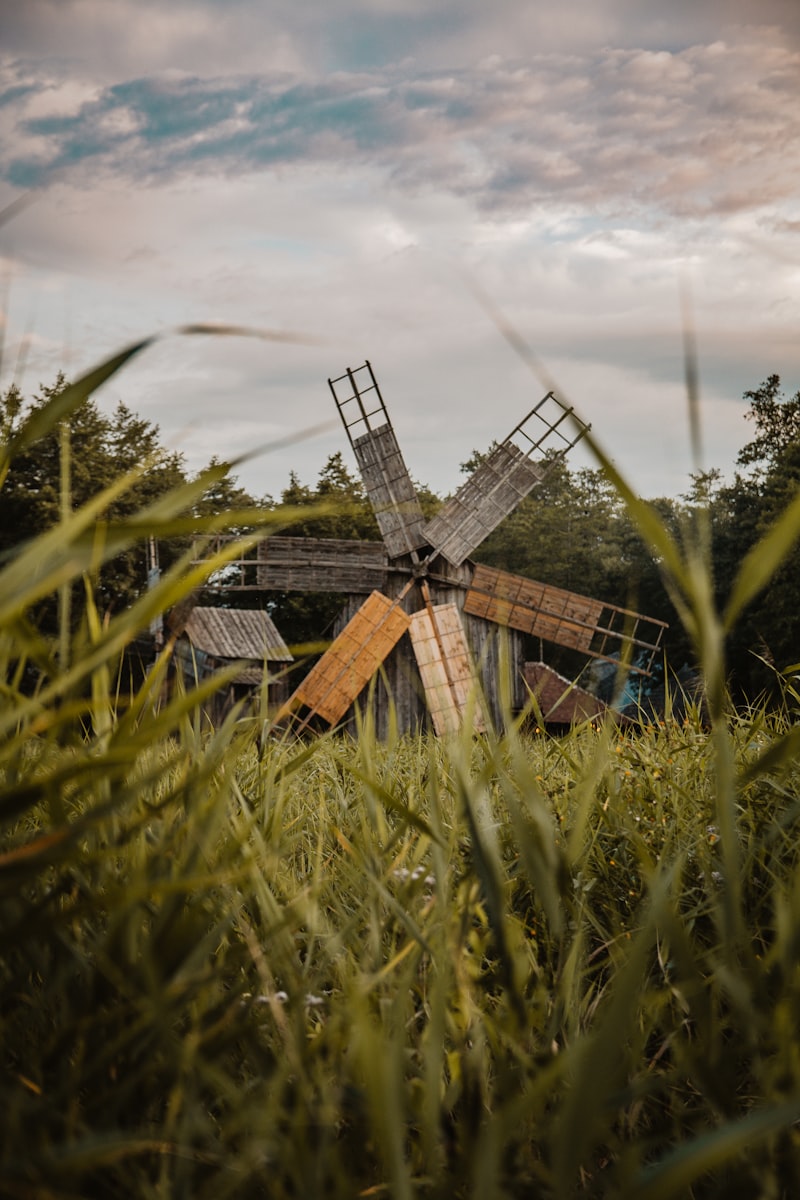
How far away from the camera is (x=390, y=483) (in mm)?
18234

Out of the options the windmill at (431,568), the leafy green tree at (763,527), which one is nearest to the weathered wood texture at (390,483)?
the windmill at (431,568)

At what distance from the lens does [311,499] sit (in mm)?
38156

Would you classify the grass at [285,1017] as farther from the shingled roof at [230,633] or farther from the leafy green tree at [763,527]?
the leafy green tree at [763,527]

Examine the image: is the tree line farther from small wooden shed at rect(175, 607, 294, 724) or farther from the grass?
the grass

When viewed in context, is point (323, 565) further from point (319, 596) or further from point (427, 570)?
point (319, 596)

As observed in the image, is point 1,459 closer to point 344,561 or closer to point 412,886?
point 412,886

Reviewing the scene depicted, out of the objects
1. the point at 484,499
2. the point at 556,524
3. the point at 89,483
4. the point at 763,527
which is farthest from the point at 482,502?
the point at 556,524

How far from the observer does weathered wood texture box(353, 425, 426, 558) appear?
17.9m

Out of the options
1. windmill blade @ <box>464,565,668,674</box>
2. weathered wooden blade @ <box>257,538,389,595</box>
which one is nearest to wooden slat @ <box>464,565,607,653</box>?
windmill blade @ <box>464,565,668,674</box>

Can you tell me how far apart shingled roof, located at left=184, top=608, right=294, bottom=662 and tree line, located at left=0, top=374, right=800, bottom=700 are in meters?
2.72

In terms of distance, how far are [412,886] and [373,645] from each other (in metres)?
15.3

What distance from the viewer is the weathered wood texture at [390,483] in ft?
58.7

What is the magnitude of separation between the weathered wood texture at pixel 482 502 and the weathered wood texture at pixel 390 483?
0.40 m

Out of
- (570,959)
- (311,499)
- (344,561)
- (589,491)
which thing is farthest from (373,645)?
(589,491)
